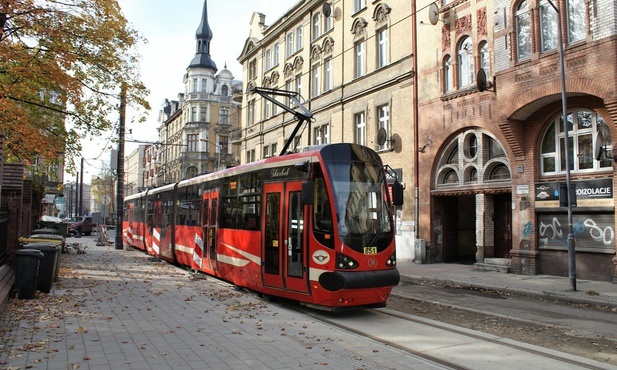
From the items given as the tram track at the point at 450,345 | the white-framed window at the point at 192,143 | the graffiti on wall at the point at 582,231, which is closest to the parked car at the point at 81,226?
the white-framed window at the point at 192,143

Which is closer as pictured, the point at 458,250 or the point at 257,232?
the point at 257,232

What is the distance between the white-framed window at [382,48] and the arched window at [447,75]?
430 cm

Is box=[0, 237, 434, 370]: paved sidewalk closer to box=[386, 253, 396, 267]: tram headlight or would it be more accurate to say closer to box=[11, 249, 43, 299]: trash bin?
box=[11, 249, 43, 299]: trash bin

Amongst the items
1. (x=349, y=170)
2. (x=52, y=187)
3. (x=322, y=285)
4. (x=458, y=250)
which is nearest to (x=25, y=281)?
(x=322, y=285)

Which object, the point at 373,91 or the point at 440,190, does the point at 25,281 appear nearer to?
the point at 440,190

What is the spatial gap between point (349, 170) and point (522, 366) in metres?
4.30

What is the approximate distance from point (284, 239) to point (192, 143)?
5970cm

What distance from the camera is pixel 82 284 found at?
11.8m

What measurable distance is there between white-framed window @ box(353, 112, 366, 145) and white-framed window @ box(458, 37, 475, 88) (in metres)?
6.78

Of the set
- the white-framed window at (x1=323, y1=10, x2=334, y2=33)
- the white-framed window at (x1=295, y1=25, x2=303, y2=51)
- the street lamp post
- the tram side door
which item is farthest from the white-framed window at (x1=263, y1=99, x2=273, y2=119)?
the street lamp post

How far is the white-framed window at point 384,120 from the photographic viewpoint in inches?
915

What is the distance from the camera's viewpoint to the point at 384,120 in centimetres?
2377

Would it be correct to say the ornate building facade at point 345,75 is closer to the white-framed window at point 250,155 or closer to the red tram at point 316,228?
the white-framed window at point 250,155

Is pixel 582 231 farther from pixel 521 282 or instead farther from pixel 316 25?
pixel 316 25
